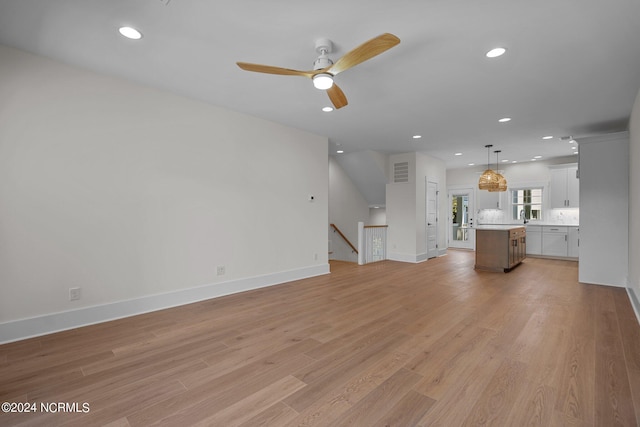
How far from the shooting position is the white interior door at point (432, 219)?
7820mm

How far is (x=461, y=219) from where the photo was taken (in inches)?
399

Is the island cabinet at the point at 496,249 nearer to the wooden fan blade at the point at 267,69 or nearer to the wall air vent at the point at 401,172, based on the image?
the wall air vent at the point at 401,172

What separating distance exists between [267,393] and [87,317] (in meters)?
2.52

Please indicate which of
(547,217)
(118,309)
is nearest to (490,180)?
(547,217)

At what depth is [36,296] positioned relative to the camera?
288cm

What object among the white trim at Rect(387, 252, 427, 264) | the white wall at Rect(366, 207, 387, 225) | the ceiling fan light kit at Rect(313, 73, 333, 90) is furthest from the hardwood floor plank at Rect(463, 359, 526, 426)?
the white wall at Rect(366, 207, 387, 225)

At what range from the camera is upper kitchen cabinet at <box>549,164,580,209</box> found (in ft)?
24.9

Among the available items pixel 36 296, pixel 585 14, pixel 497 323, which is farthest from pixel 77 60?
pixel 497 323

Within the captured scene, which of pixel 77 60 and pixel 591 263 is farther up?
pixel 77 60

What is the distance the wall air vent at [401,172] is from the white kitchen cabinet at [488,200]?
3514 millimetres

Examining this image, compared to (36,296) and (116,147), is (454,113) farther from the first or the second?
(36,296)

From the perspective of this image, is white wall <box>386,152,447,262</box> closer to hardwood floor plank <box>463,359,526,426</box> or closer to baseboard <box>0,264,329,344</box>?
baseboard <box>0,264,329,344</box>

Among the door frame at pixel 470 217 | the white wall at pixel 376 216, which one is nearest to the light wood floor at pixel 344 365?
the white wall at pixel 376 216

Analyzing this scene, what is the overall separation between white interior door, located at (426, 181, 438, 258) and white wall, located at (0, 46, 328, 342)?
468 cm
